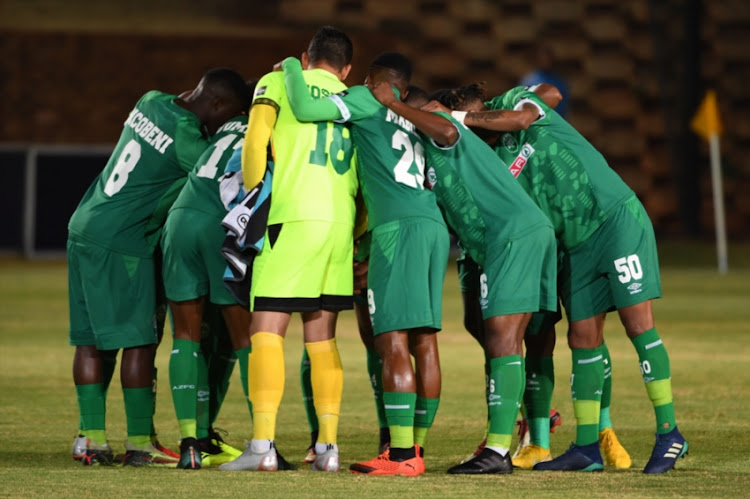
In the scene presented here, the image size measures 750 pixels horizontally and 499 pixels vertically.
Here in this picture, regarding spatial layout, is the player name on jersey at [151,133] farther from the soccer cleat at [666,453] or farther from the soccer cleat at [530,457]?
the soccer cleat at [666,453]

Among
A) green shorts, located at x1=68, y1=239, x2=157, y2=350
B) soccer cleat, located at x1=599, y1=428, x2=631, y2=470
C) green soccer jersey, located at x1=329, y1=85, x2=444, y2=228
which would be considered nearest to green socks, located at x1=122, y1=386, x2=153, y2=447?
green shorts, located at x1=68, y1=239, x2=157, y2=350

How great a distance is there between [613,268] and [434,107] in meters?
1.14

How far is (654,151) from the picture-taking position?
23.5 m

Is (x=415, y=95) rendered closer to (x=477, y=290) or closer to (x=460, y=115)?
(x=460, y=115)

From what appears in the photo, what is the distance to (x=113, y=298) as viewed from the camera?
653 centimetres

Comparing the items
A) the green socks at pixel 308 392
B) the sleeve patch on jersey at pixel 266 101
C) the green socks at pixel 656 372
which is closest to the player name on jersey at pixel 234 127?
the sleeve patch on jersey at pixel 266 101

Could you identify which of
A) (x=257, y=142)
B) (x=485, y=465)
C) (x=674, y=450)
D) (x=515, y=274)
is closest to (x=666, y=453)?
(x=674, y=450)

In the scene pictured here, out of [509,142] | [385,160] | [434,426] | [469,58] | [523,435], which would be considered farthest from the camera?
[469,58]

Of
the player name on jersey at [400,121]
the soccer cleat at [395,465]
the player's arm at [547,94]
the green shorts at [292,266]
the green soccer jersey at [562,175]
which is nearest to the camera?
the soccer cleat at [395,465]

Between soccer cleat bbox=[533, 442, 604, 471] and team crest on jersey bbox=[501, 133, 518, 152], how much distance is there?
1.45 meters

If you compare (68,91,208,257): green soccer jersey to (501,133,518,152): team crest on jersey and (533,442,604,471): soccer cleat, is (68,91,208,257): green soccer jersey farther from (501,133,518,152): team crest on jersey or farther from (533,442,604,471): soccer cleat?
(533,442,604,471): soccer cleat

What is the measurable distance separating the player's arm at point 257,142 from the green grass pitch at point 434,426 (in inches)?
52.2

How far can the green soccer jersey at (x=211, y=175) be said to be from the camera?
6328mm

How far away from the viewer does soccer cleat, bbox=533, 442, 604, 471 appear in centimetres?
614
